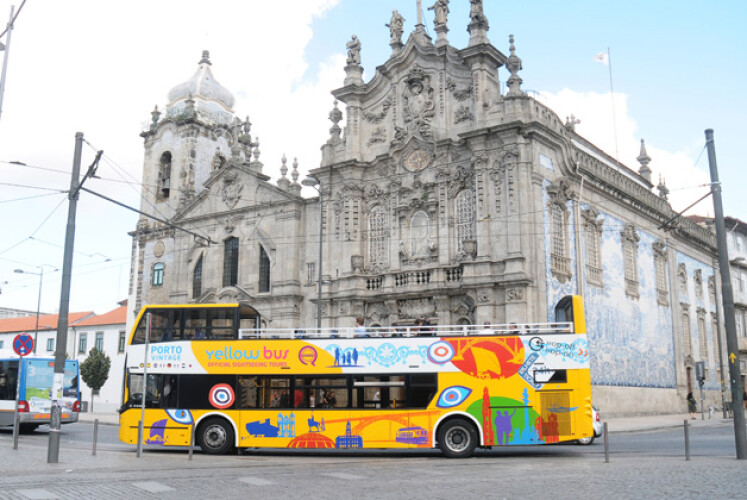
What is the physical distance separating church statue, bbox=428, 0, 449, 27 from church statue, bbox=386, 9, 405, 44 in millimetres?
2046

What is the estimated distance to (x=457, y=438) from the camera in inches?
723

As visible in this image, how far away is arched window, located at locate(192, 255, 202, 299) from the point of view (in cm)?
4253

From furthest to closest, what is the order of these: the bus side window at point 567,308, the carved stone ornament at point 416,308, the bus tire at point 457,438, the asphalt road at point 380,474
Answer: the carved stone ornament at point 416,308 < the bus side window at point 567,308 < the bus tire at point 457,438 < the asphalt road at point 380,474

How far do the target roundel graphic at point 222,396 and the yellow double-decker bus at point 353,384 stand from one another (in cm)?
3

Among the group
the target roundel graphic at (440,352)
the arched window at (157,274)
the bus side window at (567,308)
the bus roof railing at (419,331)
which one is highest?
the arched window at (157,274)

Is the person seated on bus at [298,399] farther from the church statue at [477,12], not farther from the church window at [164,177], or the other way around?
the church window at [164,177]

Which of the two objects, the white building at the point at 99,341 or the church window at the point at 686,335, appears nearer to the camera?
the church window at the point at 686,335

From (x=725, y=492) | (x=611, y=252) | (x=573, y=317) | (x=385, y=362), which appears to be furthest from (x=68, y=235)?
(x=611, y=252)

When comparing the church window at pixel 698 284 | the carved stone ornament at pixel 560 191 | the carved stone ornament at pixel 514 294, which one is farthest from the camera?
the church window at pixel 698 284

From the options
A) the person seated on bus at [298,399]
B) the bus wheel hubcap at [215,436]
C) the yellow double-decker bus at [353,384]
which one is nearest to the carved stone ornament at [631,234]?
the yellow double-decker bus at [353,384]

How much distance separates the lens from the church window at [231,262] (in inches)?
1625

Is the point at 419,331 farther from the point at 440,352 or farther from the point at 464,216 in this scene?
the point at 464,216

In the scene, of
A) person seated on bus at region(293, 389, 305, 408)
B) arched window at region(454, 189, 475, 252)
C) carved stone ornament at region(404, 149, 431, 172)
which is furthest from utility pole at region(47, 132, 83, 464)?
carved stone ornament at region(404, 149, 431, 172)

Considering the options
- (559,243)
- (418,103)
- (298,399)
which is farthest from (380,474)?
(418,103)
